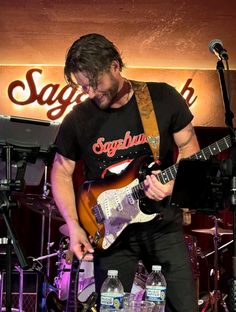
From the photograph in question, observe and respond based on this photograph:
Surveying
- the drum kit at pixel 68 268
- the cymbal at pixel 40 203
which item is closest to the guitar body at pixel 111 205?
the drum kit at pixel 68 268

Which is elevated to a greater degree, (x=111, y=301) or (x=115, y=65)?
(x=115, y=65)

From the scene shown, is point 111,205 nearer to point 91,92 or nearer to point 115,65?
point 91,92

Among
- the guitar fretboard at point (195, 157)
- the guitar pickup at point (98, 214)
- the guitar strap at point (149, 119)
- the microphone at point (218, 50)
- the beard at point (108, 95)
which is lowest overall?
the guitar pickup at point (98, 214)

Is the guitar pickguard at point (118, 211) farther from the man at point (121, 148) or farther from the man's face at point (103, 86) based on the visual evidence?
the man's face at point (103, 86)

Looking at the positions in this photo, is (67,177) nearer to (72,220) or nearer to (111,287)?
(72,220)

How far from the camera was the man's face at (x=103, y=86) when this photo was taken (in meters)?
3.02

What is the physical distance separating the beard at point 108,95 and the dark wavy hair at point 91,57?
7 cm

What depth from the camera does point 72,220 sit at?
127 inches

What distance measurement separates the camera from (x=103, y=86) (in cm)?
303

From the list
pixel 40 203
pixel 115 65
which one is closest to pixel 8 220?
pixel 115 65

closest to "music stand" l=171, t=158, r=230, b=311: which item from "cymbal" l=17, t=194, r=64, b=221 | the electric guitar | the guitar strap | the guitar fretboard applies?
the guitar fretboard

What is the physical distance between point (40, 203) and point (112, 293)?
2.96 metres

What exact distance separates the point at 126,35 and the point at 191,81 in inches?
63.3

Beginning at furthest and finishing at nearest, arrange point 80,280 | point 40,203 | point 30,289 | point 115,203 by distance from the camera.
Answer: point 30,289, point 80,280, point 40,203, point 115,203
